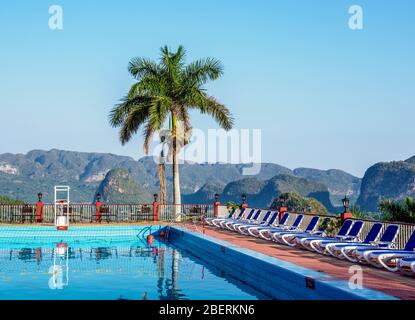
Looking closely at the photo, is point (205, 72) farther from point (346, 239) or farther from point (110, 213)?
point (346, 239)

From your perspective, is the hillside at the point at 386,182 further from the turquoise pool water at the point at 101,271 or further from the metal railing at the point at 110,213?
the turquoise pool water at the point at 101,271

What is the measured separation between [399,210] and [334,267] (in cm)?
891

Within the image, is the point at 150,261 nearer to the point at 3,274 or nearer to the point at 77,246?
the point at 3,274

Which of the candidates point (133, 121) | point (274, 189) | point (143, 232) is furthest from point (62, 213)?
point (274, 189)

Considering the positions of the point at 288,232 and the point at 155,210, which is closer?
the point at 288,232

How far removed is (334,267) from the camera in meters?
11.3

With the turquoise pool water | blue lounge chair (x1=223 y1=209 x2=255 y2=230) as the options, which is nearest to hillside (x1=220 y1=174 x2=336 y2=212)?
blue lounge chair (x1=223 y1=209 x2=255 y2=230)

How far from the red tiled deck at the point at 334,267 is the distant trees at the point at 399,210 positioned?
5.00 metres

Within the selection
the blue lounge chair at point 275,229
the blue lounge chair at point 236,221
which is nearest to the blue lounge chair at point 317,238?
the blue lounge chair at point 275,229

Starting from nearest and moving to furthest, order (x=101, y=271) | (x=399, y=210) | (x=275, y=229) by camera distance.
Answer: (x=101, y=271) < (x=275, y=229) < (x=399, y=210)

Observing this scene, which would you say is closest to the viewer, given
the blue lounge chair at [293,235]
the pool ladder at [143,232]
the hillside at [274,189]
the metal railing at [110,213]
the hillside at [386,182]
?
the blue lounge chair at [293,235]

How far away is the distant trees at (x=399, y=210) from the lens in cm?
1917

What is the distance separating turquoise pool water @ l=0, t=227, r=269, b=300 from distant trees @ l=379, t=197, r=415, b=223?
655 centimetres
